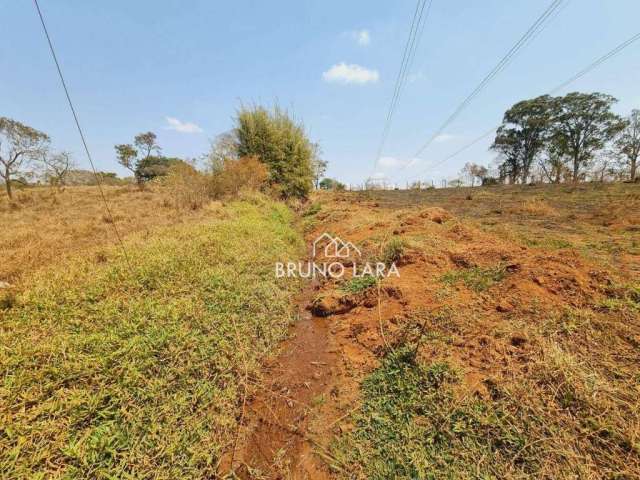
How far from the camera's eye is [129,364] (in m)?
2.00

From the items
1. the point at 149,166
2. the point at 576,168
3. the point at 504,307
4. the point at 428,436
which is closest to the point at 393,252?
the point at 504,307

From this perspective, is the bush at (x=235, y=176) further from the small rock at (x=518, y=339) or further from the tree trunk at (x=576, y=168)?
the tree trunk at (x=576, y=168)

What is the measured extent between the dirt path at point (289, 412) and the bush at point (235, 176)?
8.63 metres

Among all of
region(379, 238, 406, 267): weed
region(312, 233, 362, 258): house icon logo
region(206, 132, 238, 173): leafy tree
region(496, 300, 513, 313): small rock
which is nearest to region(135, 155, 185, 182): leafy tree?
region(206, 132, 238, 173): leafy tree

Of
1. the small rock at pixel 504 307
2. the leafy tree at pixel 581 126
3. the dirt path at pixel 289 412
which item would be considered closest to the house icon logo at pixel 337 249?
the dirt path at pixel 289 412

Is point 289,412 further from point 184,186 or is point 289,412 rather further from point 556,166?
point 556,166

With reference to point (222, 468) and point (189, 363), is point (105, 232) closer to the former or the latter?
point (189, 363)

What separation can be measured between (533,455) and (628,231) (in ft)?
20.8

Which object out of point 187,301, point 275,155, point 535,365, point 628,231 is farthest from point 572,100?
point 187,301

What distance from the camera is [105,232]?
5.58m

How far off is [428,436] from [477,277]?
2.34 metres

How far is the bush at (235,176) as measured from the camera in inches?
394

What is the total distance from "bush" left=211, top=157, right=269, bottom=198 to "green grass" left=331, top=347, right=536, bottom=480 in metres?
9.86

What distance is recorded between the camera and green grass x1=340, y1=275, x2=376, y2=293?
3846 mm
